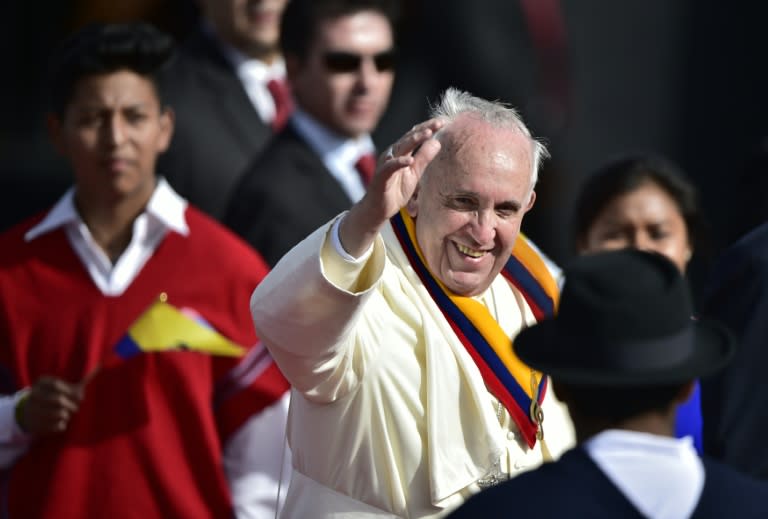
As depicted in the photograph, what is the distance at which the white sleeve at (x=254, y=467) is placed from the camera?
18.1ft

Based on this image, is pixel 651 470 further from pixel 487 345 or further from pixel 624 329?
pixel 487 345

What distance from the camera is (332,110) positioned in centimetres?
664

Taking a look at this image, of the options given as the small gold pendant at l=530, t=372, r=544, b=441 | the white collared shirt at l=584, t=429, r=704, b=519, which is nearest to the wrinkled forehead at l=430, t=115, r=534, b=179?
the small gold pendant at l=530, t=372, r=544, b=441

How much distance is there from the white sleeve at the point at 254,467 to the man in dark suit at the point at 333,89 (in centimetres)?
102

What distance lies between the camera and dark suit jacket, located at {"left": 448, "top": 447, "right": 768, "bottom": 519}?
11.1 feet

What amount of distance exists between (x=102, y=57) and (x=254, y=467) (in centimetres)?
139

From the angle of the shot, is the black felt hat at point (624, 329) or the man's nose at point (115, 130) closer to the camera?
the black felt hat at point (624, 329)

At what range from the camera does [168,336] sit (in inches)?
212

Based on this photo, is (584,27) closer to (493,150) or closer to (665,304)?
(493,150)

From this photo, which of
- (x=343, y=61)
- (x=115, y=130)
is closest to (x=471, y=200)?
(x=115, y=130)

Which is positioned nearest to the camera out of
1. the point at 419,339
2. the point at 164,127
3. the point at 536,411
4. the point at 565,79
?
the point at 419,339

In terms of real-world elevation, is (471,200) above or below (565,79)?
above

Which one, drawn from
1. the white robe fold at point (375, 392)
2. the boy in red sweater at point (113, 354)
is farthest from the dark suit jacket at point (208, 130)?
the white robe fold at point (375, 392)

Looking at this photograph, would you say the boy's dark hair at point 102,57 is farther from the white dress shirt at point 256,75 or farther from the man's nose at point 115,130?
the white dress shirt at point 256,75
